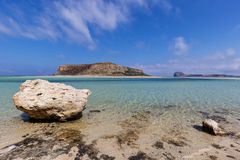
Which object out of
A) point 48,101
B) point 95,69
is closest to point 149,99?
point 48,101

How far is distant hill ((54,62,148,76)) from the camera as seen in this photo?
13362 cm

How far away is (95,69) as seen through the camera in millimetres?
135625

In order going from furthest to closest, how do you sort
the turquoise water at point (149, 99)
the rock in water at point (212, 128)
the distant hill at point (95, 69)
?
the distant hill at point (95, 69)
the turquoise water at point (149, 99)
the rock in water at point (212, 128)

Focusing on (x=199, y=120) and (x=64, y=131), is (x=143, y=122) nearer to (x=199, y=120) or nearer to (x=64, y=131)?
(x=199, y=120)

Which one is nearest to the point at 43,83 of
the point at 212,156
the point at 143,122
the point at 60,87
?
the point at 60,87

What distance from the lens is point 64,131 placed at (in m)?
6.88

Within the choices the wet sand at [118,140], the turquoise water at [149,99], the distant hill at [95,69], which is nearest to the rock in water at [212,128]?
the wet sand at [118,140]

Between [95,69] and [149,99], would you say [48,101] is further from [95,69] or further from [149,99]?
[95,69]

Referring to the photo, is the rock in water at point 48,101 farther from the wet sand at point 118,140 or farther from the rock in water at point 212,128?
the rock in water at point 212,128

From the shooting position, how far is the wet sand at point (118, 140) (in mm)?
4993

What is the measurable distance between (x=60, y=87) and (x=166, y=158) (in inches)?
260

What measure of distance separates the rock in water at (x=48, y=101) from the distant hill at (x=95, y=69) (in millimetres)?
120223

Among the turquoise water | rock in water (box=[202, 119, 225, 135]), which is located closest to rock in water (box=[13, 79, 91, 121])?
the turquoise water

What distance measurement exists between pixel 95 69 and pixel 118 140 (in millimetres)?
131654
